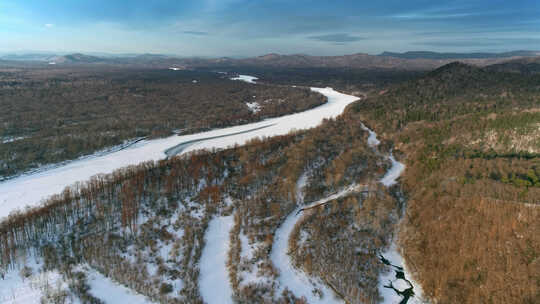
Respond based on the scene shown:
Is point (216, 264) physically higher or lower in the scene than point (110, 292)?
lower

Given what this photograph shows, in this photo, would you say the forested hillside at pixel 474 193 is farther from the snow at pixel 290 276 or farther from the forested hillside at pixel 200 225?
the snow at pixel 290 276

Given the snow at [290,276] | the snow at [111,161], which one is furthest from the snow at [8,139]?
the snow at [290,276]

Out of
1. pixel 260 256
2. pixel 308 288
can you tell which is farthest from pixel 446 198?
pixel 260 256

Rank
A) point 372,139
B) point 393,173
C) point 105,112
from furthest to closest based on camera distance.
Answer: point 105,112
point 372,139
point 393,173

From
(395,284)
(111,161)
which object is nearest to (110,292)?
(395,284)

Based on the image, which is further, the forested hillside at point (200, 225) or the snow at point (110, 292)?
the forested hillside at point (200, 225)

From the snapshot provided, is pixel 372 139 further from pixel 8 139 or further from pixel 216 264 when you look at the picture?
pixel 8 139

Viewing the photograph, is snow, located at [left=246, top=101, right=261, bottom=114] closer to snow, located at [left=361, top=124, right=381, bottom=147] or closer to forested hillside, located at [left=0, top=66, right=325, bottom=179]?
forested hillside, located at [left=0, top=66, right=325, bottom=179]

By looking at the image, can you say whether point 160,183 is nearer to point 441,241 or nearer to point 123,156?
point 123,156
